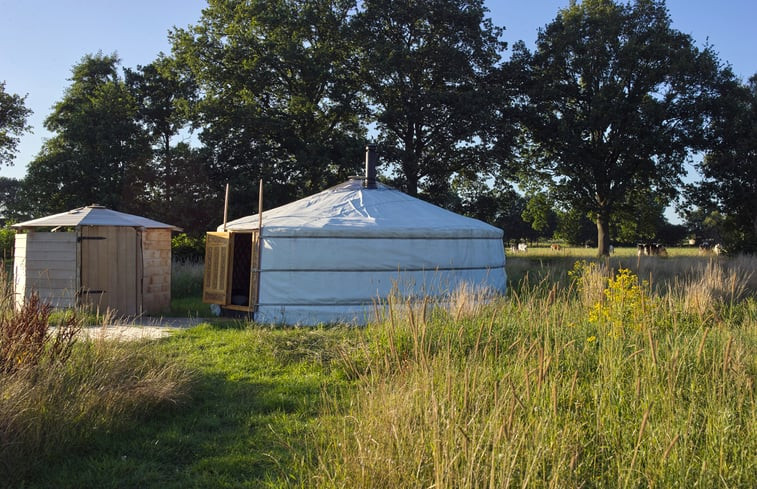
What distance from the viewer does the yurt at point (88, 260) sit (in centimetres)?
787

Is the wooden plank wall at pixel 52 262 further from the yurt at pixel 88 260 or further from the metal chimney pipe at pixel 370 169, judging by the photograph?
the metal chimney pipe at pixel 370 169

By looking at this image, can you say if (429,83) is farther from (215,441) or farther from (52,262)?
(215,441)

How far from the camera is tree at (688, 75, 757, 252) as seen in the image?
51.3ft

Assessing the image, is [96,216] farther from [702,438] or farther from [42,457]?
[702,438]

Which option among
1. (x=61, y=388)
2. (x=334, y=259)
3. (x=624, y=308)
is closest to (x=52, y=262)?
(x=334, y=259)

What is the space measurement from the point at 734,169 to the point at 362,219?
1273 centimetres

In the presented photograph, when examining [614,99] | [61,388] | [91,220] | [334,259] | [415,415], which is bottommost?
[61,388]

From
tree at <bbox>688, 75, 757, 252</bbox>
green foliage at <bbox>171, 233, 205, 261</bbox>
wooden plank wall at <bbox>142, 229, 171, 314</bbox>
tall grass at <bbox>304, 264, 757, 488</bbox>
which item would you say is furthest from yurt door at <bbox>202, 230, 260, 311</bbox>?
tree at <bbox>688, 75, 757, 252</bbox>

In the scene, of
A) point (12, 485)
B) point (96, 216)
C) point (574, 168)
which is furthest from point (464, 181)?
point (12, 485)

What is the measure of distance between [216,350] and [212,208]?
35.3 feet

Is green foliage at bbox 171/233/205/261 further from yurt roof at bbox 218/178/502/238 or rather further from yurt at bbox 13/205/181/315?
yurt roof at bbox 218/178/502/238

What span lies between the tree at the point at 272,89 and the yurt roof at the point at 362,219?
574 centimetres

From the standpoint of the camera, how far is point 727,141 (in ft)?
52.6

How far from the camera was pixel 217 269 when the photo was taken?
27.5 ft
